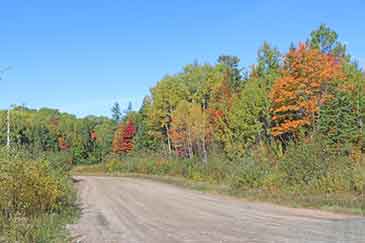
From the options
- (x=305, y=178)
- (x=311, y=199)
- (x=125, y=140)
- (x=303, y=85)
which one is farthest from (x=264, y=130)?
(x=125, y=140)

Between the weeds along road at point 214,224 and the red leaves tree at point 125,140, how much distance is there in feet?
210

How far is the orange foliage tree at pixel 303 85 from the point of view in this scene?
1793 inches

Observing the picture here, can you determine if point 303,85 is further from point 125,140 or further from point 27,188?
point 125,140

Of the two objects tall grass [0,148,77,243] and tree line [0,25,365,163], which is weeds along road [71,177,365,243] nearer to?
tall grass [0,148,77,243]

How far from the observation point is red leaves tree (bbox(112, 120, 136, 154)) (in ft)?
281

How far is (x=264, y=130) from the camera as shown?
5400 centimetres

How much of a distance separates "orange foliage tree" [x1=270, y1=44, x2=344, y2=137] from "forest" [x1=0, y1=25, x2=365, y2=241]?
10cm

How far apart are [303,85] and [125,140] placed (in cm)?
4708

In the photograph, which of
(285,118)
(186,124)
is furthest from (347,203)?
(186,124)

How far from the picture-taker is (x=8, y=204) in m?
14.7

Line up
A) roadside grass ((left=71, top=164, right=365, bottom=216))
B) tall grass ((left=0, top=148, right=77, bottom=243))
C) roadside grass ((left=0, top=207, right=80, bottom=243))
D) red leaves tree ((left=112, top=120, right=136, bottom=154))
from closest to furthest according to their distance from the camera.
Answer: roadside grass ((left=0, top=207, right=80, bottom=243)) < tall grass ((left=0, top=148, right=77, bottom=243)) < roadside grass ((left=71, top=164, right=365, bottom=216)) < red leaves tree ((left=112, top=120, right=136, bottom=154))

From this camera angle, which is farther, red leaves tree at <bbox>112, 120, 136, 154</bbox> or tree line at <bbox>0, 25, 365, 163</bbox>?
red leaves tree at <bbox>112, 120, 136, 154</bbox>

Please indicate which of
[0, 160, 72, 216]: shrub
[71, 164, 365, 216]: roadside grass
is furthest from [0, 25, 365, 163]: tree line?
[0, 160, 72, 216]: shrub

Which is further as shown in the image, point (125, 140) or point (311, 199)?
point (125, 140)
